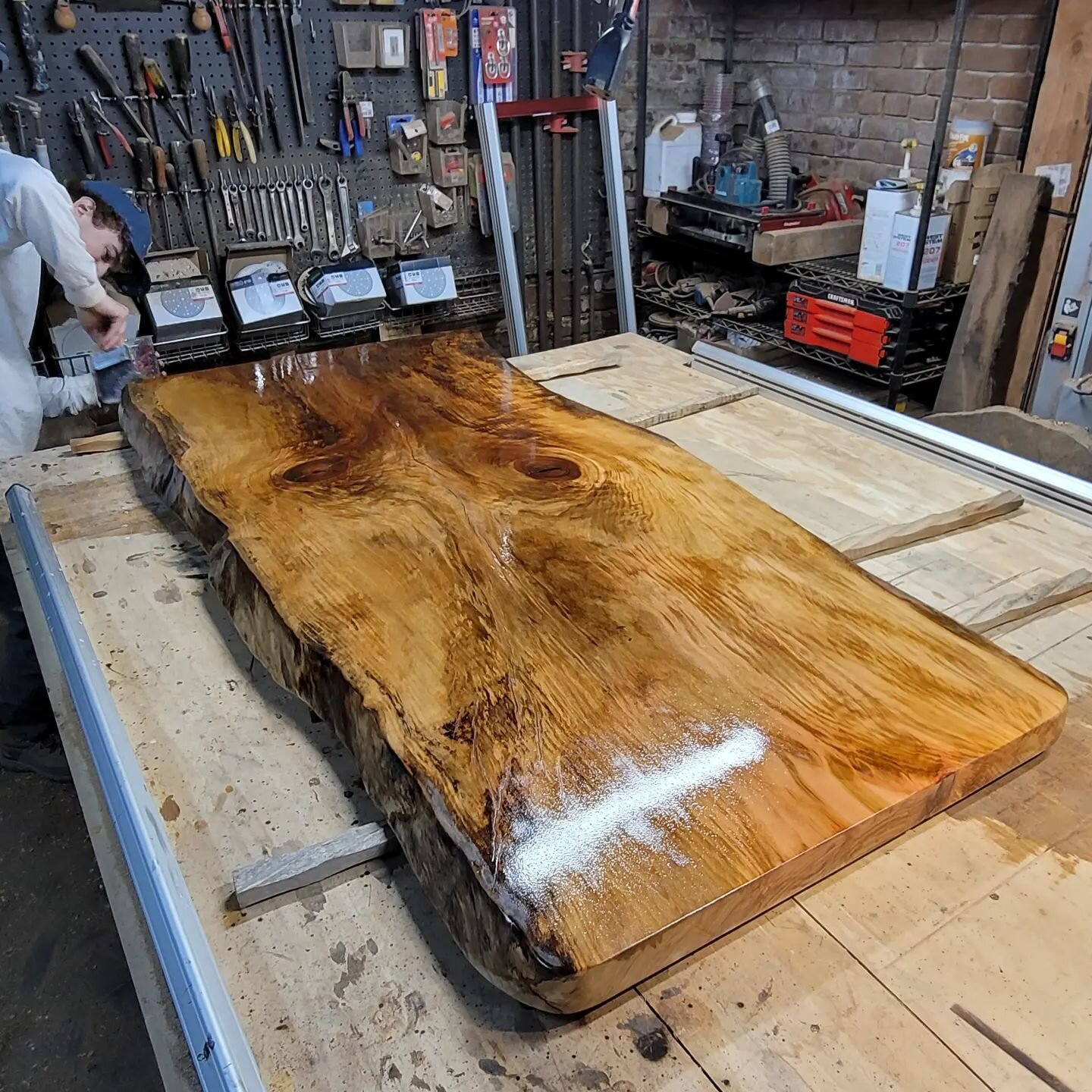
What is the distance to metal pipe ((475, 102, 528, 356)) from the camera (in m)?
2.25

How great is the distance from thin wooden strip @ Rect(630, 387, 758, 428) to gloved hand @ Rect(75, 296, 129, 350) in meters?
1.54

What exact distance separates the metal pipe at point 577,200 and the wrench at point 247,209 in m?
1.14

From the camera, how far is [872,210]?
2.86m

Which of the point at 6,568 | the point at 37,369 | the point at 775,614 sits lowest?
the point at 6,568

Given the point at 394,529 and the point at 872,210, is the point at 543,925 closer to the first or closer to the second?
the point at 394,529

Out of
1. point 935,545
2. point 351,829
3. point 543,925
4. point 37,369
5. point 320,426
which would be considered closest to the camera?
point 543,925

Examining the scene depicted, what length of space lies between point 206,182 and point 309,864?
7.97ft

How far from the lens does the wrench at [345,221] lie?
2.92 metres

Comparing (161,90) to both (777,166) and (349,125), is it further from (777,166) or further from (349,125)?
(777,166)

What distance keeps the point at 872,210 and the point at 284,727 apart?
259 centimetres

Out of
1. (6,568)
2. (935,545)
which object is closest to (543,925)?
(935,545)

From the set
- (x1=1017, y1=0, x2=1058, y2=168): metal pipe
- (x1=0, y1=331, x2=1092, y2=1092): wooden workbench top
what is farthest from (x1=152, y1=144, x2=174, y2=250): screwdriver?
(x1=1017, y1=0, x2=1058, y2=168): metal pipe

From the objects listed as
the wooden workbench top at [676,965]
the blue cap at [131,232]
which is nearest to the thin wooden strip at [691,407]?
the wooden workbench top at [676,965]

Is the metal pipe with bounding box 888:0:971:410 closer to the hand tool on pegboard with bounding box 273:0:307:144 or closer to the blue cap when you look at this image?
the hand tool on pegboard with bounding box 273:0:307:144
